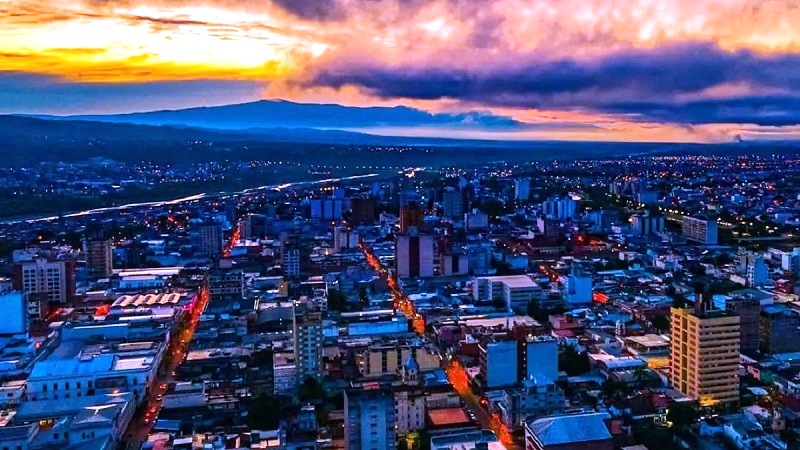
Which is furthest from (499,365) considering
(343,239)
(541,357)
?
(343,239)

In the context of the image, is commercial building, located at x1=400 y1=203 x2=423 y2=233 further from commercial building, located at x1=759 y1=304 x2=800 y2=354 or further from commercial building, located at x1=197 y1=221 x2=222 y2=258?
commercial building, located at x1=759 y1=304 x2=800 y2=354

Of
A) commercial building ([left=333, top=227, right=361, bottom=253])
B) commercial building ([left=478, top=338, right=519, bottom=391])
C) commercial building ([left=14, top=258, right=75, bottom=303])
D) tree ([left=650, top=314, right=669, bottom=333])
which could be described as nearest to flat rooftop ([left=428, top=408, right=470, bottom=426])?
commercial building ([left=478, top=338, right=519, bottom=391])

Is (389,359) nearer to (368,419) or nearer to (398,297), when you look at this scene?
(368,419)

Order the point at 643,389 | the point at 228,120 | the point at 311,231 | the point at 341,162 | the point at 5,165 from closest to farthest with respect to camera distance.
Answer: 1. the point at 643,389
2. the point at 311,231
3. the point at 5,165
4. the point at 341,162
5. the point at 228,120

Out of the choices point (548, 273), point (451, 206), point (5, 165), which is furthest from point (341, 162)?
point (548, 273)

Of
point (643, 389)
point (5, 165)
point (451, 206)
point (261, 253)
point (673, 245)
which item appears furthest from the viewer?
point (5, 165)

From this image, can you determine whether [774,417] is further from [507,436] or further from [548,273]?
[548,273]

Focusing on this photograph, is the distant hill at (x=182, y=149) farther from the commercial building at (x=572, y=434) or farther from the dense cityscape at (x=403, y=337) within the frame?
the commercial building at (x=572, y=434)
